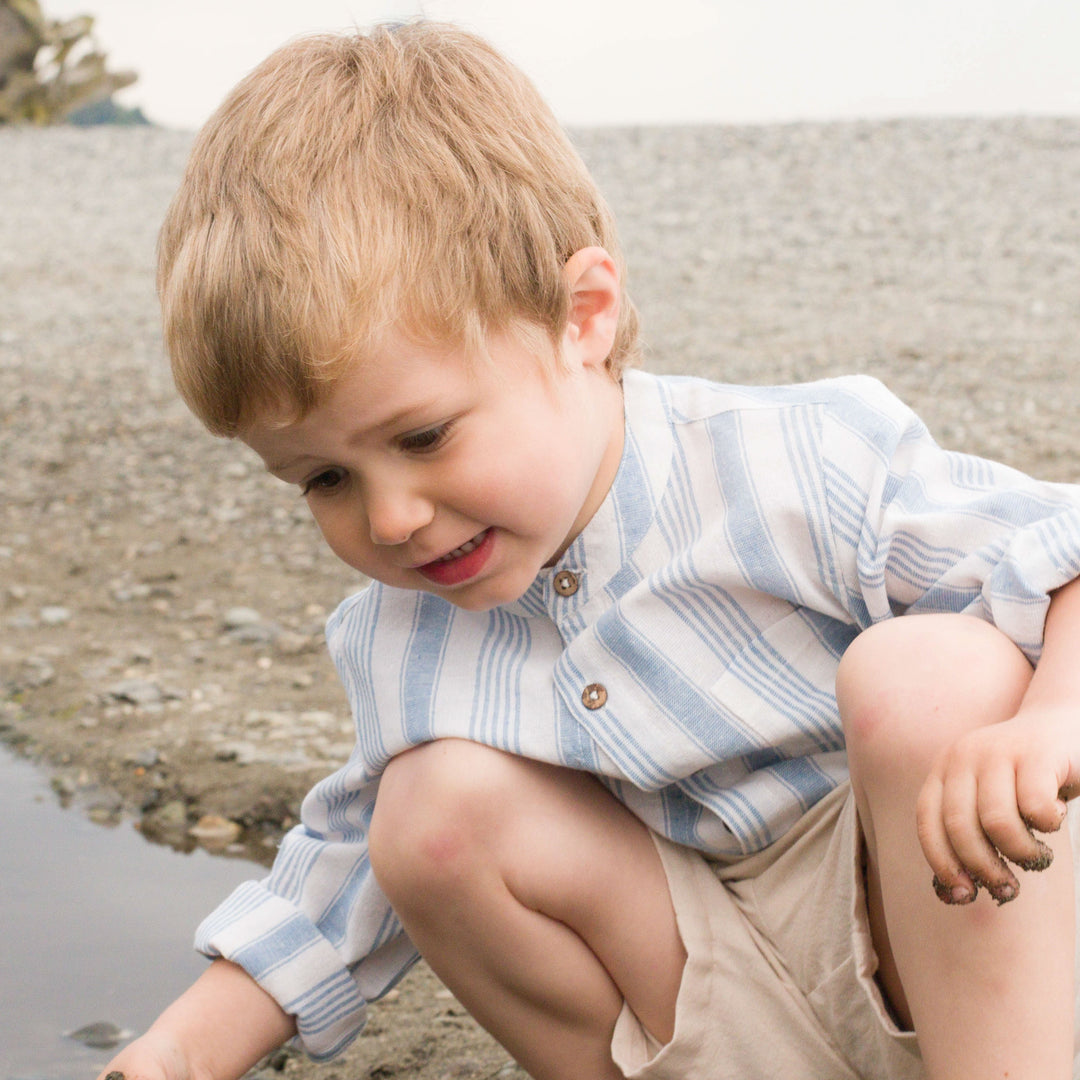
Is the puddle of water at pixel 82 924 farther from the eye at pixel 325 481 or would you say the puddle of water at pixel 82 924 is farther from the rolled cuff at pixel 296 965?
the eye at pixel 325 481

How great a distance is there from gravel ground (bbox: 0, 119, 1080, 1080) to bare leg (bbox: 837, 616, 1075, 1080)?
34.5 inches

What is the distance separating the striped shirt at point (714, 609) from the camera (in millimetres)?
1566

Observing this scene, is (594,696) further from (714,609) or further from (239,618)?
(239,618)

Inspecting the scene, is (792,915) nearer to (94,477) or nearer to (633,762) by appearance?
(633,762)

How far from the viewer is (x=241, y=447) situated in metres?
5.53

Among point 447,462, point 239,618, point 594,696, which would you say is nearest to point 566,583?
point 594,696

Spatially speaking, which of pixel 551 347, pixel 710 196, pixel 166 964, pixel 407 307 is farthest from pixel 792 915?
pixel 710 196

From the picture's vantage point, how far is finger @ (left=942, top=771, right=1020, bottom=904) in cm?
112

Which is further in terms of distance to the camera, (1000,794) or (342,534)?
(342,534)

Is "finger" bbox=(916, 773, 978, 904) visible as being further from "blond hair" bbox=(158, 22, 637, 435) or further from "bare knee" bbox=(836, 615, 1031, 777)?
"blond hair" bbox=(158, 22, 637, 435)

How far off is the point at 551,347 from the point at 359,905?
77 centimetres

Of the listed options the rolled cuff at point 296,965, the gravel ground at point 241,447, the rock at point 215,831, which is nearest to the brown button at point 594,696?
the rolled cuff at point 296,965

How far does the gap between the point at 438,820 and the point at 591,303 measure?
63cm

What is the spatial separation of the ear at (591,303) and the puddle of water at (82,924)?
1158 mm
